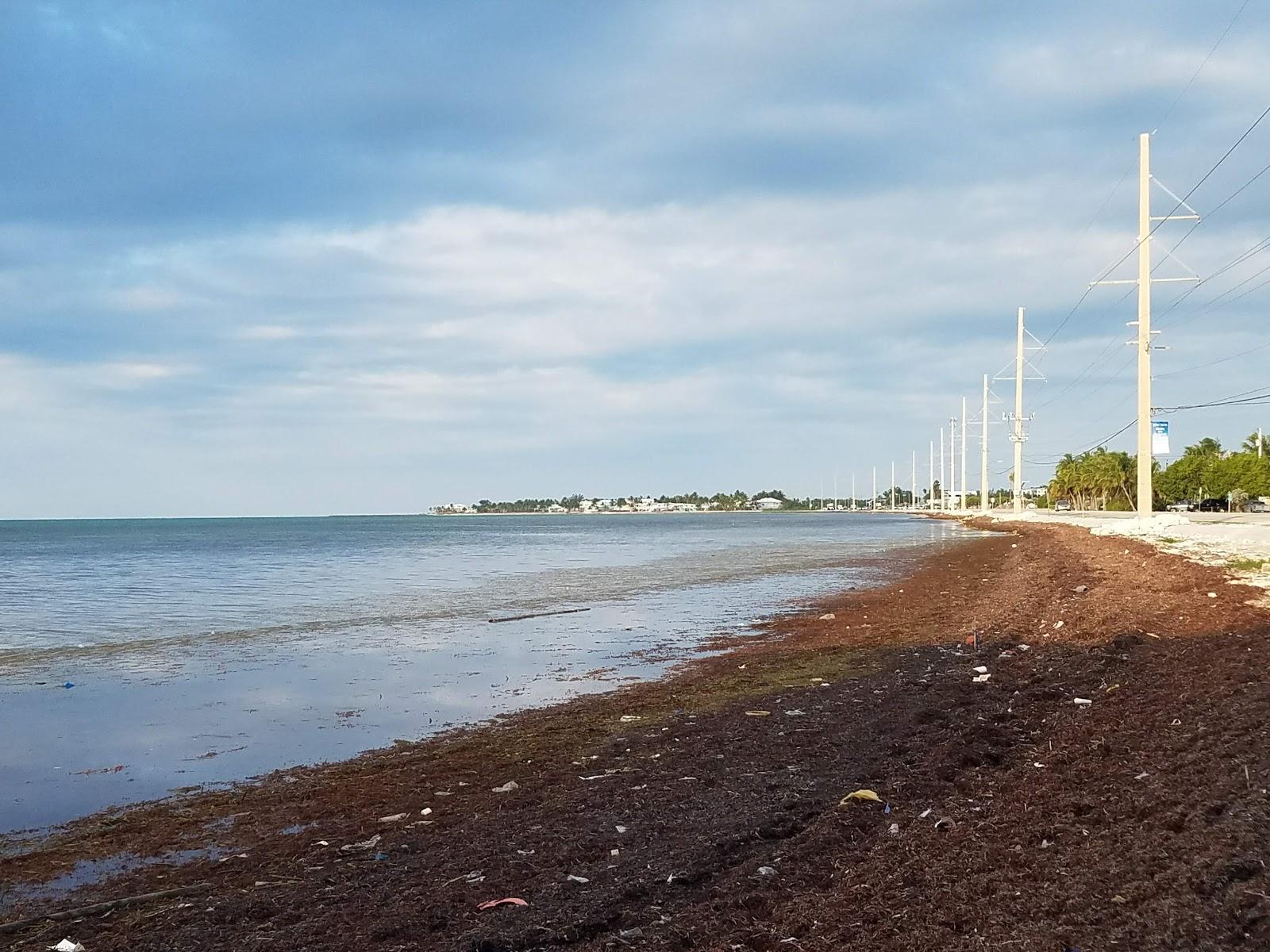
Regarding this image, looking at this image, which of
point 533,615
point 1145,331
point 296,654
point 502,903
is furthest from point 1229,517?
point 502,903

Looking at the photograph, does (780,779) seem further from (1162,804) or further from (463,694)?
(463,694)

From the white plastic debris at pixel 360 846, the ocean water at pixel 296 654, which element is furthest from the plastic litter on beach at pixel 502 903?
the ocean water at pixel 296 654

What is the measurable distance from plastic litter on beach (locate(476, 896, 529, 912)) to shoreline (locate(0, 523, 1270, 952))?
0.26 ft

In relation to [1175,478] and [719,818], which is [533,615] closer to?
[719,818]

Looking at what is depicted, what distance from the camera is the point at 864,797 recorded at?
7.19 m

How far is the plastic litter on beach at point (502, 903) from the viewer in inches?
225

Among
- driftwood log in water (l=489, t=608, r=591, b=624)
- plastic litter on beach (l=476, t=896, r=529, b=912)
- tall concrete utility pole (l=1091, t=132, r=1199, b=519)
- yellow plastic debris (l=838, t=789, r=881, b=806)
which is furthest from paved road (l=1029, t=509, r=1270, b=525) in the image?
plastic litter on beach (l=476, t=896, r=529, b=912)

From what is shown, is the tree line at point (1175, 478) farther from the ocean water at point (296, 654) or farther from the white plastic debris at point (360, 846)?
the white plastic debris at point (360, 846)

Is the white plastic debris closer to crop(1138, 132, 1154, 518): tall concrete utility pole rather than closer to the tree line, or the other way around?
crop(1138, 132, 1154, 518): tall concrete utility pole

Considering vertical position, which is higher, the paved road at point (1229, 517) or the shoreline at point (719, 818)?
the paved road at point (1229, 517)

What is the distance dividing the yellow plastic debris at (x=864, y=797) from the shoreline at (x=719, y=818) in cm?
11

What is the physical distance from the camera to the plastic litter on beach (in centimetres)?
571

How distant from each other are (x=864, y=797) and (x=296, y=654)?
1459cm

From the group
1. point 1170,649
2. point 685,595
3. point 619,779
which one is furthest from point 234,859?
point 685,595
